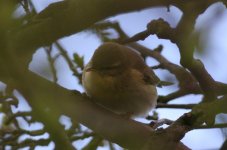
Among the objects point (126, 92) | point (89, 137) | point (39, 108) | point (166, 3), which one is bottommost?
point (89, 137)

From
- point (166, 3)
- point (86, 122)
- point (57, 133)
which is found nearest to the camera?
point (57, 133)

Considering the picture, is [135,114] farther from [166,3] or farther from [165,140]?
[166,3]

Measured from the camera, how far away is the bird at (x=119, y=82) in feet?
11.7

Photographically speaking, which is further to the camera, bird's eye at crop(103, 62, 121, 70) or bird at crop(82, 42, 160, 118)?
bird's eye at crop(103, 62, 121, 70)

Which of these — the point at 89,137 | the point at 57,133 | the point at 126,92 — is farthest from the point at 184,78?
the point at 57,133

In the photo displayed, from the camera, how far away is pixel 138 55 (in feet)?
14.2

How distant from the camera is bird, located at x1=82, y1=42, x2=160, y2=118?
11.7 ft

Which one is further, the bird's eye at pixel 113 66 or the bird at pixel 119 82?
the bird's eye at pixel 113 66

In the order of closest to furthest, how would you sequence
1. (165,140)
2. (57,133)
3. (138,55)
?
(57,133) → (165,140) → (138,55)

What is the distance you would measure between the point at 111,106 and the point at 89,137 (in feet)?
1.04

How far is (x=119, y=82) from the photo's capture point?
3779 mm

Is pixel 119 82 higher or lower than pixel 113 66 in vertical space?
lower

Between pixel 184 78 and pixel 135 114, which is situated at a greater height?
pixel 184 78

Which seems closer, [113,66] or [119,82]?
[119,82]
